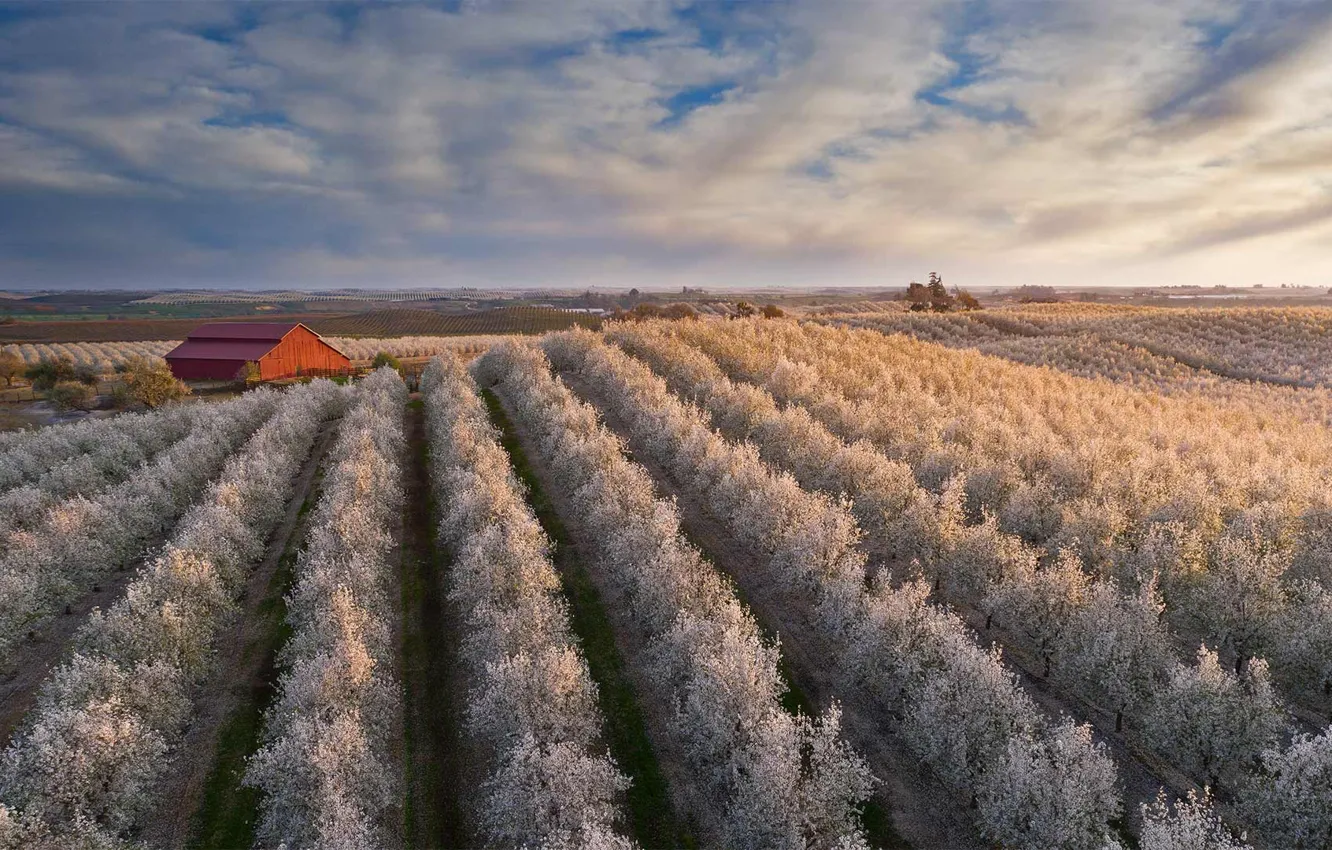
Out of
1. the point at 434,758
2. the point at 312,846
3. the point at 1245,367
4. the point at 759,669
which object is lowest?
the point at 434,758

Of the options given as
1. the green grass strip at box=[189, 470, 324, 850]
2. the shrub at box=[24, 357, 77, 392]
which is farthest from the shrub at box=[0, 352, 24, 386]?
the green grass strip at box=[189, 470, 324, 850]

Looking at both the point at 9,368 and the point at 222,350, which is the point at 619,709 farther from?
the point at 9,368

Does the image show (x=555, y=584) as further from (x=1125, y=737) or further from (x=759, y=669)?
(x=1125, y=737)

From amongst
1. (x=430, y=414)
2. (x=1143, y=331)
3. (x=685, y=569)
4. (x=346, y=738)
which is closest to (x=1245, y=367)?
(x=1143, y=331)

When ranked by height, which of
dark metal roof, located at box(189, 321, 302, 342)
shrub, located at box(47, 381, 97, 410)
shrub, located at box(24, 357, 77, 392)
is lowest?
shrub, located at box(47, 381, 97, 410)

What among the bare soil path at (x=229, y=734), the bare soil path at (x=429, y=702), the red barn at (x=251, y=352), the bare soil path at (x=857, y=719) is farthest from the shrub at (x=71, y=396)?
the bare soil path at (x=857, y=719)

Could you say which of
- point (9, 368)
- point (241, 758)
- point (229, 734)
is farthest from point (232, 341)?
point (241, 758)

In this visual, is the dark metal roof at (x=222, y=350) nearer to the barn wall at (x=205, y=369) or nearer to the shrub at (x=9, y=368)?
the barn wall at (x=205, y=369)

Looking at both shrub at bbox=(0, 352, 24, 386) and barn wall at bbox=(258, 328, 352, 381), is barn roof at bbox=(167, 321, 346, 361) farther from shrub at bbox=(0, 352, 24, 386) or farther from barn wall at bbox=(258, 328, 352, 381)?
shrub at bbox=(0, 352, 24, 386)
